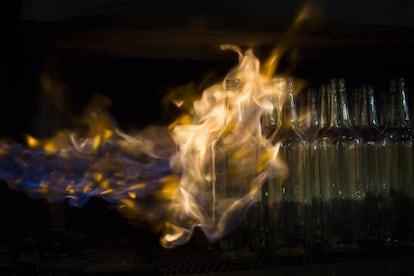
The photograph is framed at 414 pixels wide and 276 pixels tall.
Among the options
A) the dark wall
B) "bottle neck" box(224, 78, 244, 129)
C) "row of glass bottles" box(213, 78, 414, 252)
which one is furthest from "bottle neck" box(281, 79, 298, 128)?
the dark wall

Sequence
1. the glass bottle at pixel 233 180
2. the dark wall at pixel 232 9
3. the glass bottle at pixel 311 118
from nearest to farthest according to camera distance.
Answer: the dark wall at pixel 232 9 → the glass bottle at pixel 233 180 → the glass bottle at pixel 311 118

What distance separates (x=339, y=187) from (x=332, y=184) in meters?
0.02

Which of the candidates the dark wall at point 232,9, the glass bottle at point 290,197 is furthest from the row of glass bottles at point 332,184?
the dark wall at point 232,9

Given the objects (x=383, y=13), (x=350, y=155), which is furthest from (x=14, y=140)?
(x=383, y=13)

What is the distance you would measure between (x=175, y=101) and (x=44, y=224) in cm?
53

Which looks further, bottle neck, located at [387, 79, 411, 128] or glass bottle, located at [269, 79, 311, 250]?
bottle neck, located at [387, 79, 411, 128]

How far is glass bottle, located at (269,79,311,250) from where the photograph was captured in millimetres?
1153

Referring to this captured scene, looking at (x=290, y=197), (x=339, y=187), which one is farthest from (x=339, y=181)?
(x=290, y=197)

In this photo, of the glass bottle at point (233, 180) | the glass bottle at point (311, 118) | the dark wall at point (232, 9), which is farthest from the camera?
the glass bottle at point (311, 118)

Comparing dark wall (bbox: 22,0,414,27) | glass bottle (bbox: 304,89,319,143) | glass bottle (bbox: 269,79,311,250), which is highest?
dark wall (bbox: 22,0,414,27)

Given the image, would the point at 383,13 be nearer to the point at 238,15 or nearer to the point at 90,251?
the point at 238,15

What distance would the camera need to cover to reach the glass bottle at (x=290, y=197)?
3.78 feet

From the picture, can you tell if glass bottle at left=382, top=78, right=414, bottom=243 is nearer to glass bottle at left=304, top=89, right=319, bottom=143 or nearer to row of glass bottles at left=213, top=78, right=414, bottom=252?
row of glass bottles at left=213, top=78, right=414, bottom=252

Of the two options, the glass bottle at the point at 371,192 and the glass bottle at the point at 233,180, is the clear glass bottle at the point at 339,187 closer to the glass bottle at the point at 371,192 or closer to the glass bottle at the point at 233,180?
the glass bottle at the point at 371,192
